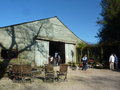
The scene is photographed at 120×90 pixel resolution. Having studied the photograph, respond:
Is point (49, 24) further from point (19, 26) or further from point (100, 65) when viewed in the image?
point (100, 65)

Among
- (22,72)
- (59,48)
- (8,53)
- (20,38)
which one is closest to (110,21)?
(59,48)

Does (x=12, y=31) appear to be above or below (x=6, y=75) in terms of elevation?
above

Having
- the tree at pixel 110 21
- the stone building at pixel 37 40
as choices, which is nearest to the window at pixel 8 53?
the stone building at pixel 37 40

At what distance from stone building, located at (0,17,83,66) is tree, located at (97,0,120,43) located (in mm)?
6046

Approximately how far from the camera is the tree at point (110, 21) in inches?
1149

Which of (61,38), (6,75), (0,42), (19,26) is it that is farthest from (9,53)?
(61,38)

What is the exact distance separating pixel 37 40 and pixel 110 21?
13.7 meters

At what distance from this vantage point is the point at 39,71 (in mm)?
15180

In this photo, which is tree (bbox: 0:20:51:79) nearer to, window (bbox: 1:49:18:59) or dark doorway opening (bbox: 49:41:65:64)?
window (bbox: 1:49:18:59)

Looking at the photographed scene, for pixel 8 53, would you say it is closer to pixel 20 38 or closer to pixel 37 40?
pixel 20 38

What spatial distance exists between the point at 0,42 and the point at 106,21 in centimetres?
1851

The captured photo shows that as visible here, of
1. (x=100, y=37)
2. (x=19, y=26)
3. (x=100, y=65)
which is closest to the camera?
(x=19, y=26)

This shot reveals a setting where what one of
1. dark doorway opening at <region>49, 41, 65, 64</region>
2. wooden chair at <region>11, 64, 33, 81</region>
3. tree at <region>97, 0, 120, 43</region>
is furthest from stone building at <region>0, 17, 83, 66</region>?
wooden chair at <region>11, 64, 33, 81</region>

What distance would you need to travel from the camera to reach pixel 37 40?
22.4m
